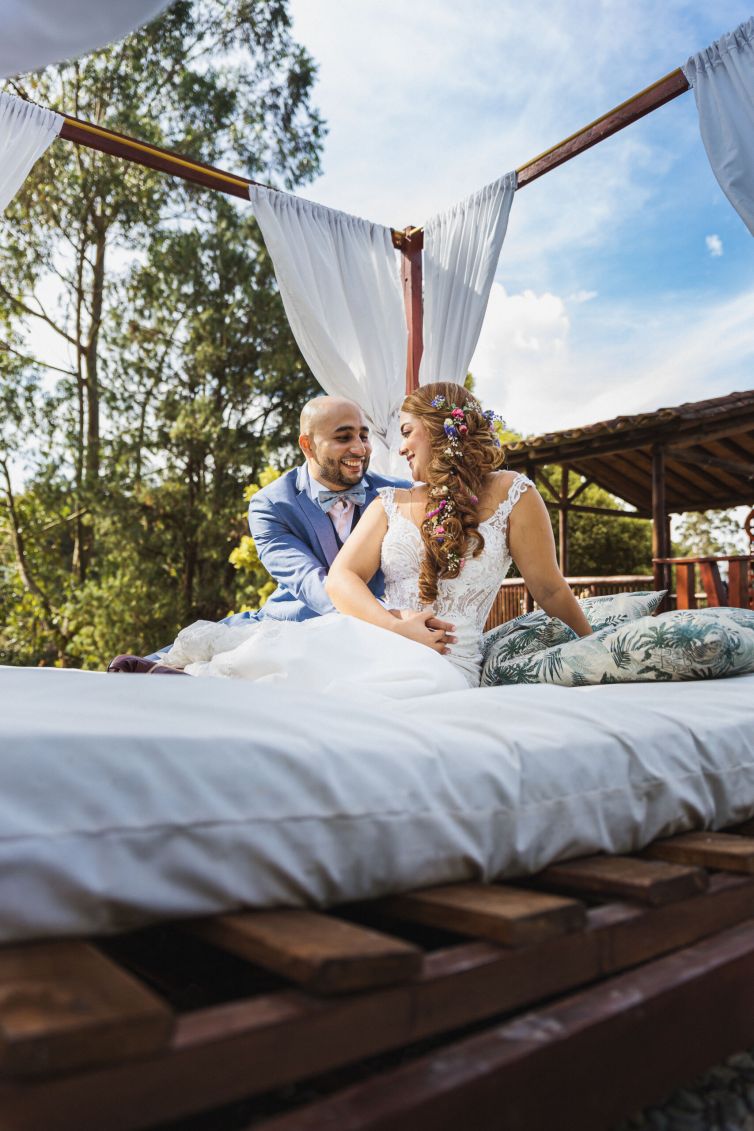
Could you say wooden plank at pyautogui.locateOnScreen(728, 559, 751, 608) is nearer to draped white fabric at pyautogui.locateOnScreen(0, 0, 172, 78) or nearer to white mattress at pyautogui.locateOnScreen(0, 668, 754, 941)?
white mattress at pyautogui.locateOnScreen(0, 668, 754, 941)

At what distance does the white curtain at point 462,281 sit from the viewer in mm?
4551

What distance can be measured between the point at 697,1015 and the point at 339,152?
46.4ft

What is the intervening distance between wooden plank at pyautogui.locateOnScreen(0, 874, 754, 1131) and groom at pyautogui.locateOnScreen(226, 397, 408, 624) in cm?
219

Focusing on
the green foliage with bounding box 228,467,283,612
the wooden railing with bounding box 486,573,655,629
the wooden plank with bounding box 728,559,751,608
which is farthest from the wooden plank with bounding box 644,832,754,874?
the green foliage with bounding box 228,467,283,612

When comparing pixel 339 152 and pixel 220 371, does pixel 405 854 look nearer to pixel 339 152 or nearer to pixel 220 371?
pixel 220 371

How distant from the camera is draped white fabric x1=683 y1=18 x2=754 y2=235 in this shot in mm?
3430

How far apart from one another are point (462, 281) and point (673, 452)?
3623 mm

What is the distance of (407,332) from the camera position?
15.7 feet

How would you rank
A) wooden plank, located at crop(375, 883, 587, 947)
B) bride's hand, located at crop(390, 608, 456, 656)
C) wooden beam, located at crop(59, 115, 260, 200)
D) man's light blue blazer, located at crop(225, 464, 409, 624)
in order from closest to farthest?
wooden plank, located at crop(375, 883, 587, 947) < bride's hand, located at crop(390, 608, 456, 656) < man's light blue blazer, located at crop(225, 464, 409, 624) < wooden beam, located at crop(59, 115, 260, 200)

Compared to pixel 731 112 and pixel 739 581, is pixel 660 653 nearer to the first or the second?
pixel 731 112

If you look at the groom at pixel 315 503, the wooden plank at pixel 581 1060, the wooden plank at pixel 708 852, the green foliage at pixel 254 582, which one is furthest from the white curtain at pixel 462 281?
the green foliage at pixel 254 582

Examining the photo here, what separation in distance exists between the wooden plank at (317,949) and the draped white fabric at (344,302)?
3.55m

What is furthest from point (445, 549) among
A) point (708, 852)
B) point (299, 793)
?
point (299, 793)

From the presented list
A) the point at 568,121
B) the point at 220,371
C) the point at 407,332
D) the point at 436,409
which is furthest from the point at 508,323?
the point at 436,409
